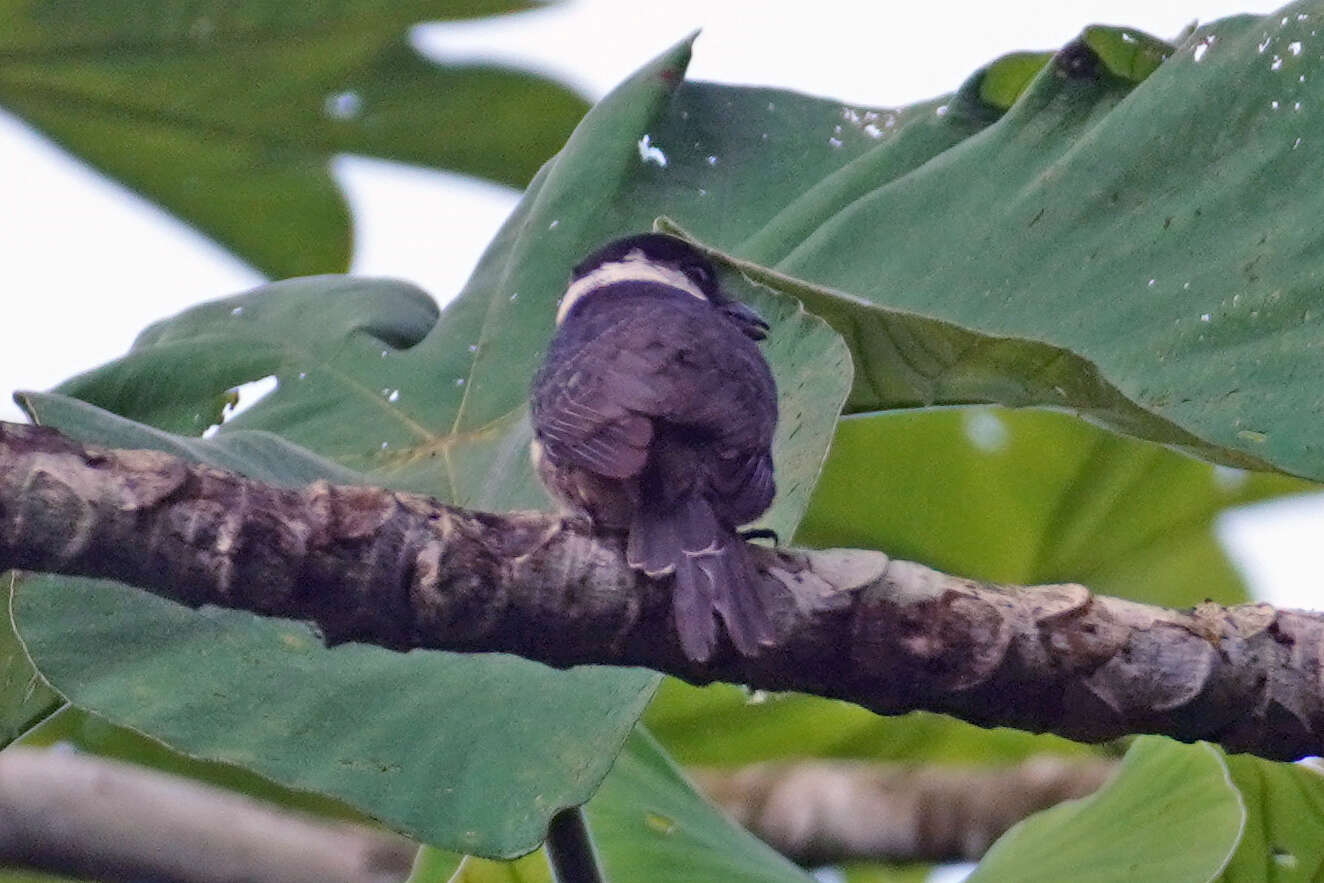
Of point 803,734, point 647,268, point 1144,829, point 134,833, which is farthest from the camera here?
point 803,734

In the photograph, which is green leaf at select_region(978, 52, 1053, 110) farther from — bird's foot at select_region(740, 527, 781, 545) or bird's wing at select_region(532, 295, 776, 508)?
bird's foot at select_region(740, 527, 781, 545)

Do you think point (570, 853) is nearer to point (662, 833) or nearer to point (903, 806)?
point (662, 833)

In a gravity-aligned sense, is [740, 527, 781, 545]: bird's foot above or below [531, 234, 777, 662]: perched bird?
below

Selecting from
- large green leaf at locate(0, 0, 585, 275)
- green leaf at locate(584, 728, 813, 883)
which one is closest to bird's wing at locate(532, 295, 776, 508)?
green leaf at locate(584, 728, 813, 883)

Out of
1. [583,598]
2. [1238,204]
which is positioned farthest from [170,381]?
[1238,204]

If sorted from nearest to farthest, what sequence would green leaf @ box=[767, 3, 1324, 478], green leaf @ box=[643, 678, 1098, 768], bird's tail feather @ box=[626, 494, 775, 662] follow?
bird's tail feather @ box=[626, 494, 775, 662], green leaf @ box=[767, 3, 1324, 478], green leaf @ box=[643, 678, 1098, 768]

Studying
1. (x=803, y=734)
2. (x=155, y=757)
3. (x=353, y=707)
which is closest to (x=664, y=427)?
(x=353, y=707)
